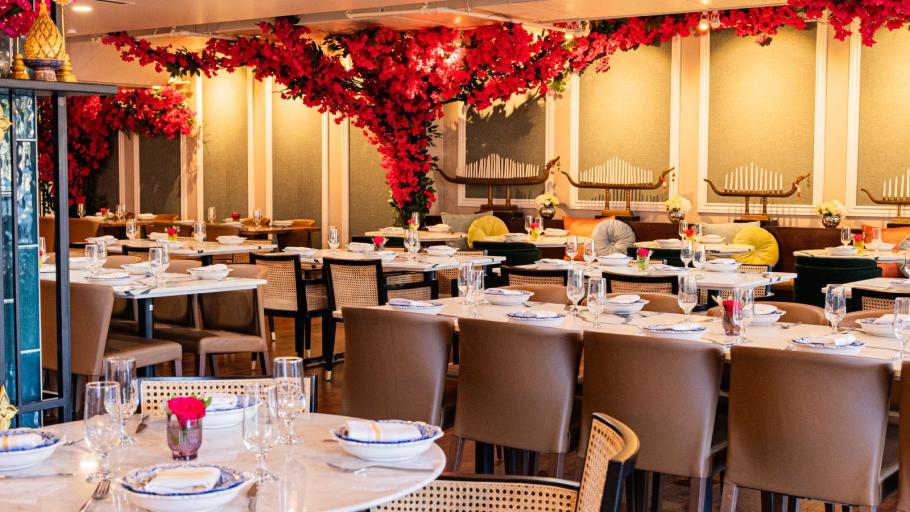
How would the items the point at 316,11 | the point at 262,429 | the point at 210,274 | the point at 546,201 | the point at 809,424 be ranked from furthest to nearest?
the point at 546,201 < the point at 316,11 < the point at 210,274 < the point at 809,424 < the point at 262,429

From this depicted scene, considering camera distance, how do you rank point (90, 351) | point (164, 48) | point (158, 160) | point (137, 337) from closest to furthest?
point (90, 351) → point (137, 337) → point (164, 48) → point (158, 160)

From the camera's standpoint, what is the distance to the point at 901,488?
11.3 ft

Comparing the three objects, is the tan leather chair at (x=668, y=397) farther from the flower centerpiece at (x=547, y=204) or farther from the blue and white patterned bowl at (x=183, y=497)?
the flower centerpiece at (x=547, y=204)

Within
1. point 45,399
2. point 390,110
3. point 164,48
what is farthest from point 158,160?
point 45,399

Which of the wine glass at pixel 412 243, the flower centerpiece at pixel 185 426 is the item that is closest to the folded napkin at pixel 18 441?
the flower centerpiece at pixel 185 426

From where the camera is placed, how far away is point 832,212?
10438 millimetres

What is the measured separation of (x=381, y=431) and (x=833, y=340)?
2.05 m

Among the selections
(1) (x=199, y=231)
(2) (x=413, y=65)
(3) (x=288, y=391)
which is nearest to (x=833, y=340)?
(3) (x=288, y=391)

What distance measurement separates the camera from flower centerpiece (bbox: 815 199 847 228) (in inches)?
411

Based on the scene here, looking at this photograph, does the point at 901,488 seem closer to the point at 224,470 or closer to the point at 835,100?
the point at 224,470

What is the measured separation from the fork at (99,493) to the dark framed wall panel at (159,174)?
46.9 feet

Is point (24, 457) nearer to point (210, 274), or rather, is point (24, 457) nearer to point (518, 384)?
point (518, 384)

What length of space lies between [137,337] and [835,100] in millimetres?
7392

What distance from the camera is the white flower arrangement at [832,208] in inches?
411
